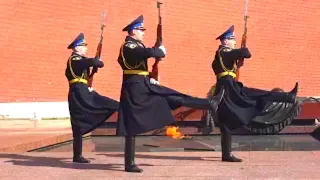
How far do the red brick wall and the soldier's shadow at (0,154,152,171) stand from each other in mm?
7193

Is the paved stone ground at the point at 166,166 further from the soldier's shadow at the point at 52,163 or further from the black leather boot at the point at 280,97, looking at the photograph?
the black leather boot at the point at 280,97

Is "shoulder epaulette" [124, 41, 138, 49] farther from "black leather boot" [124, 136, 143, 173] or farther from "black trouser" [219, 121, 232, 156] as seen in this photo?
"black trouser" [219, 121, 232, 156]

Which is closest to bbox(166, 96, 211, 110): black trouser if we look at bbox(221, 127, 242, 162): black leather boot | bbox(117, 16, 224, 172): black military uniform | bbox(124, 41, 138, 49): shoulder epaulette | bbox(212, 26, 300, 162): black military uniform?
bbox(117, 16, 224, 172): black military uniform

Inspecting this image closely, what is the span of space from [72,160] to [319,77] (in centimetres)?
941

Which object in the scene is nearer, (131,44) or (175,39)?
(131,44)

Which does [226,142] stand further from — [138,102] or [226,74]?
[138,102]

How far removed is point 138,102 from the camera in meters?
5.16

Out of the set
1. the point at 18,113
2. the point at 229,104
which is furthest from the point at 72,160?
the point at 18,113

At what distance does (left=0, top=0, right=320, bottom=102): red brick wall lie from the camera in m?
13.6

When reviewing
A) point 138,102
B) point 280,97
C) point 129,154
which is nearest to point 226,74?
point 280,97

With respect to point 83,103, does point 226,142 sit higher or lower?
lower

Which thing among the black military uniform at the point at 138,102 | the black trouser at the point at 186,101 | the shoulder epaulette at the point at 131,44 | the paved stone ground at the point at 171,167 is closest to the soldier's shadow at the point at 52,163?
the paved stone ground at the point at 171,167

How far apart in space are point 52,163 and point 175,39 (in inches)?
333

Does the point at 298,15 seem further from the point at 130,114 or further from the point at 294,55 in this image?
the point at 130,114
